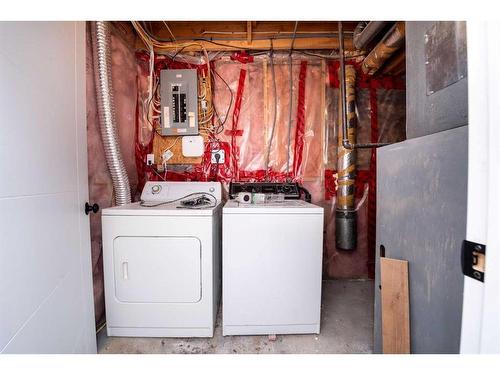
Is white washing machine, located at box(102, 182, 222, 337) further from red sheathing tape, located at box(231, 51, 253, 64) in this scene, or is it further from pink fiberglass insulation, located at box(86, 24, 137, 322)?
red sheathing tape, located at box(231, 51, 253, 64)

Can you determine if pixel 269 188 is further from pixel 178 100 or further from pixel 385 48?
pixel 385 48

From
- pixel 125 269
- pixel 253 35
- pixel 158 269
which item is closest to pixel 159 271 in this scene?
pixel 158 269

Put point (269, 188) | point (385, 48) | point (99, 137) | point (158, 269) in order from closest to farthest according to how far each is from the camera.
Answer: point (158, 269)
point (99, 137)
point (385, 48)
point (269, 188)

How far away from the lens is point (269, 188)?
2088 mm

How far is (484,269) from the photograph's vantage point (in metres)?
0.40

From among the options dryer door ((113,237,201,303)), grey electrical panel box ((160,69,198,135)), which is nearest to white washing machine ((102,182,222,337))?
dryer door ((113,237,201,303))

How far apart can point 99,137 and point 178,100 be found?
0.81 meters

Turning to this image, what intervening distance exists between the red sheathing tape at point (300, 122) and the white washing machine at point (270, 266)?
35.6 inches

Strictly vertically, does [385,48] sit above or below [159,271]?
above

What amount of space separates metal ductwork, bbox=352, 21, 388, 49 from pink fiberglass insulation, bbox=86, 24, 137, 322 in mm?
2085

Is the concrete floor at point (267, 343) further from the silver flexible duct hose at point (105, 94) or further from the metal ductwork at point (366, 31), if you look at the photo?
the metal ductwork at point (366, 31)

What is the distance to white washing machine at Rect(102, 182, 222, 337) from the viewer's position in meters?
1.43

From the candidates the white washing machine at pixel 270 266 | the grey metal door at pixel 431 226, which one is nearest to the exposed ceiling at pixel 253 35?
the white washing machine at pixel 270 266
